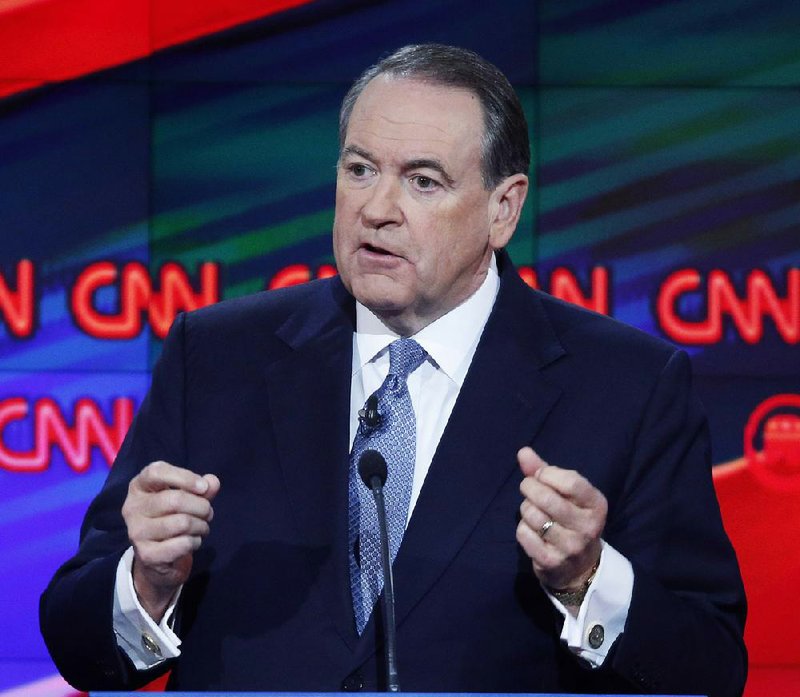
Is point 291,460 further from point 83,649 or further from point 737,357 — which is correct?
point 737,357

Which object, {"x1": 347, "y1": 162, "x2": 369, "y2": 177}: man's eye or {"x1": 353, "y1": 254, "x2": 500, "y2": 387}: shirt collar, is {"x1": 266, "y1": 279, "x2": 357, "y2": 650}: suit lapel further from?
{"x1": 347, "y1": 162, "x2": 369, "y2": 177}: man's eye

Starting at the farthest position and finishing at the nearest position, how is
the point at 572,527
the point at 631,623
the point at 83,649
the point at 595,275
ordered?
1. the point at 595,275
2. the point at 83,649
3. the point at 631,623
4. the point at 572,527

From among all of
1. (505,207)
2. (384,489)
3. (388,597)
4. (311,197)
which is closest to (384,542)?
(388,597)

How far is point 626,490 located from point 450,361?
298 mm

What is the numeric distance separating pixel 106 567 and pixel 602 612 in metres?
0.61

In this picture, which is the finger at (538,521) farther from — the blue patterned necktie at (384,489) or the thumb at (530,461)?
the blue patterned necktie at (384,489)

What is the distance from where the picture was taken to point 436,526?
68.3 inches

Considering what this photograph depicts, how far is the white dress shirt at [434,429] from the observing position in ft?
5.28

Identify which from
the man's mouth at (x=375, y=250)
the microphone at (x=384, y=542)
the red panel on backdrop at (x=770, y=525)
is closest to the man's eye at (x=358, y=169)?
the man's mouth at (x=375, y=250)

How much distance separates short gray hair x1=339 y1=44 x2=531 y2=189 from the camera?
189 centimetres

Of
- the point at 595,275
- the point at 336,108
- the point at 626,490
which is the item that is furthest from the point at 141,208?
the point at 626,490

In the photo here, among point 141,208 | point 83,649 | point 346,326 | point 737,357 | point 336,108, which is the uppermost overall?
point 336,108

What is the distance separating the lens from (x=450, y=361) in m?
1.90

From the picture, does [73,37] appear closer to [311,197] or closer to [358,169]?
[311,197]
